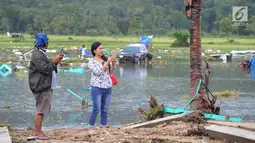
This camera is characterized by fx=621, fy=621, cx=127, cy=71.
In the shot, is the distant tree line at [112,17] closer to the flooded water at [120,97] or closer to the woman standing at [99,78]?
the flooded water at [120,97]

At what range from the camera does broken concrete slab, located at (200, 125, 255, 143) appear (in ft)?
27.6

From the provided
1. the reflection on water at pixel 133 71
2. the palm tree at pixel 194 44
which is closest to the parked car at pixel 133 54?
the reflection on water at pixel 133 71

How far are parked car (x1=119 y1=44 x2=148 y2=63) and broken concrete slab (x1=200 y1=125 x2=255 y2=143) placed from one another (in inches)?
1254

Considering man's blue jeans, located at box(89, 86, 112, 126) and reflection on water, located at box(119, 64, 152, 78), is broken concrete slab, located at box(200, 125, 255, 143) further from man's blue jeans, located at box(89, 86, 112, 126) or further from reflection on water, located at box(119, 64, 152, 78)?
reflection on water, located at box(119, 64, 152, 78)

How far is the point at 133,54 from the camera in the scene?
4150 cm

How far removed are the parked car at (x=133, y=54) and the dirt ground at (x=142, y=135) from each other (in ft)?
99.9

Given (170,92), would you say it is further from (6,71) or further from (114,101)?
(6,71)

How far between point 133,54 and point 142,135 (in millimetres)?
31908

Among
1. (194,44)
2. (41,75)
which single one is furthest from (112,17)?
(41,75)

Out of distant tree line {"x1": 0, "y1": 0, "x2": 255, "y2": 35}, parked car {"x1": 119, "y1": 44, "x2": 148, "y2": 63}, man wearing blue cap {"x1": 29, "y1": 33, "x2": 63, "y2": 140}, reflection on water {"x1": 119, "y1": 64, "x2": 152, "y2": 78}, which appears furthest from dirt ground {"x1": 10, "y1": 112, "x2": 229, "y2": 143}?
distant tree line {"x1": 0, "y1": 0, "x2": 255, "y2": 35}

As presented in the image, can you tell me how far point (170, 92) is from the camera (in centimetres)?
2152

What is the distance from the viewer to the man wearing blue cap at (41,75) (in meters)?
9.28

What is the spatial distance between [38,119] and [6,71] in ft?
76.0

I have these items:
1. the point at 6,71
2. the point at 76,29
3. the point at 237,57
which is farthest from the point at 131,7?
the point at 6,71
